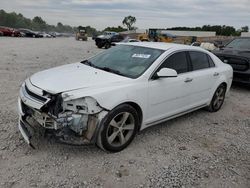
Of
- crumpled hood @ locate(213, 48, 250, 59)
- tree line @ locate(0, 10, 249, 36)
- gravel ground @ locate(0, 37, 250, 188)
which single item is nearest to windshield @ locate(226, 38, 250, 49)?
crumpled hood @ locate(213, 48, 250, 59)

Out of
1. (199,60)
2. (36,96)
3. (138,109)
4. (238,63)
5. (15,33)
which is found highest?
(199,60)

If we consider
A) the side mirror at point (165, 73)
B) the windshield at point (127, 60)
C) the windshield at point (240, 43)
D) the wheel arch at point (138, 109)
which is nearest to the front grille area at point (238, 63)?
the windshield at point (240, 43)

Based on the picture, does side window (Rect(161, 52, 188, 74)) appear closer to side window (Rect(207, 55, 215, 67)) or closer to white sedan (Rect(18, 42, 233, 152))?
white sedan (Rect(18, 42, 233, 152))

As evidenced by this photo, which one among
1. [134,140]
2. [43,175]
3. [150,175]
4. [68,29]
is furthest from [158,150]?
[68,29]

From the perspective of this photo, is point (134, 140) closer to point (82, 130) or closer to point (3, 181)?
point (82, 130)

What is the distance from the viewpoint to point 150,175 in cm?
339

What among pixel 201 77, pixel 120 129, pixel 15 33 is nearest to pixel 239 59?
pixel 201 77

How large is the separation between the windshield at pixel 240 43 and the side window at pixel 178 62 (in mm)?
5168

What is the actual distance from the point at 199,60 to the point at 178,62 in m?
0.78

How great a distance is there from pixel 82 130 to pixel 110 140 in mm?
482

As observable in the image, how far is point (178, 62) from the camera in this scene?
15.7 feet

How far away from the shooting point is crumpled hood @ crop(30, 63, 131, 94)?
3535mm

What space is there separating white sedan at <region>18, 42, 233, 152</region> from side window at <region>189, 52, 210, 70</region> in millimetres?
20

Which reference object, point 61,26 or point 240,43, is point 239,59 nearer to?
point 240,43
